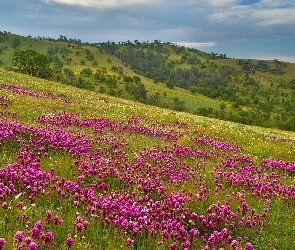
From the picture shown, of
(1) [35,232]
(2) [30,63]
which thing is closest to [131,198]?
(1) [35,232]

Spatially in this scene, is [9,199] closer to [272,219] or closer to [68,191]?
[68,191]

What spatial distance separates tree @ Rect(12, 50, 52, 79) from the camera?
76.4 meters

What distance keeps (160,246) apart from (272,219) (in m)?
3.23

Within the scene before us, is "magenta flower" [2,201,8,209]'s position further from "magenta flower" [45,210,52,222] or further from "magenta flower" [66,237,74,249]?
"magenta flower" [66,237,74,249]

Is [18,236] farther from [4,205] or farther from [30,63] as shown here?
[30,63]

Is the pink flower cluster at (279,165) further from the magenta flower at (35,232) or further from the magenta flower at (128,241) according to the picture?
the magenta flower at (35,232)

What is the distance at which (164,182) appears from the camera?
28.1ft

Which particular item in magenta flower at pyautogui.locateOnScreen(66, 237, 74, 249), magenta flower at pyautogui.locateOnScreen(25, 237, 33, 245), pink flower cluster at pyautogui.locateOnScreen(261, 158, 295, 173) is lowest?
pink flower cluster at pyautogui.locateOnScreen(261, 158, 295, 173)

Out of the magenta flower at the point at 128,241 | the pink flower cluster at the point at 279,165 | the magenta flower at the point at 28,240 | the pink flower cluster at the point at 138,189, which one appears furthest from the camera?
the pink flower cluster at the point at 279,165

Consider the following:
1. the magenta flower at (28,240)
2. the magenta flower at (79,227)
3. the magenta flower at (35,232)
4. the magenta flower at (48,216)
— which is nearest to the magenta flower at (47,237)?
the magenta flower at (35,232)

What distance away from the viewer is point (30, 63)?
7694cm

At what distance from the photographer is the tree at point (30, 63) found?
76.4 metres

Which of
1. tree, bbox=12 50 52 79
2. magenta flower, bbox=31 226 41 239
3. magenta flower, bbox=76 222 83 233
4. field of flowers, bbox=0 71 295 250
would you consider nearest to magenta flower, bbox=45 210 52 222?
field of flowers, bbox=0 71 295 250

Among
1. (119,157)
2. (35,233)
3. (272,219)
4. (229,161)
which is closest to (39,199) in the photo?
(35,233)
